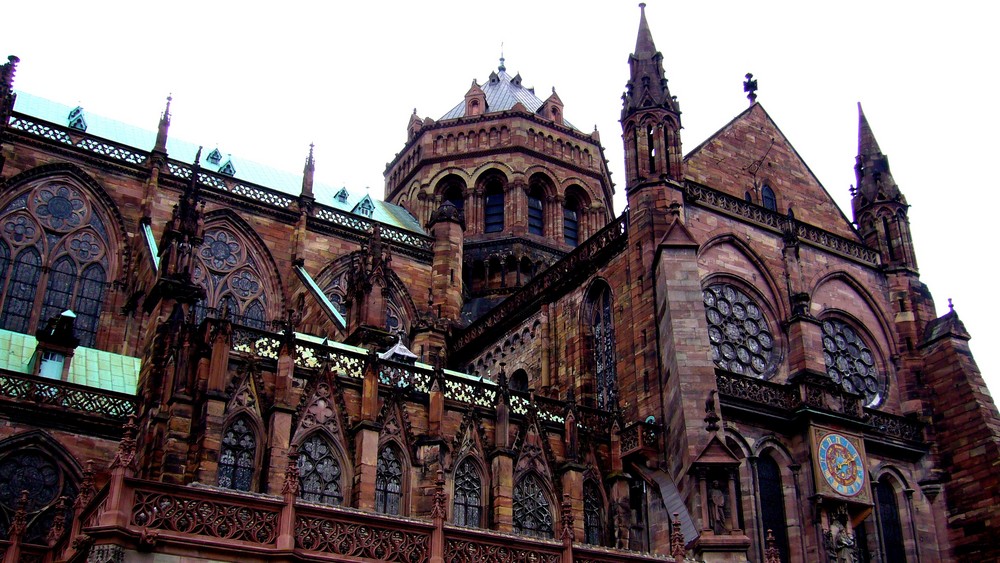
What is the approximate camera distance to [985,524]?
2852cm

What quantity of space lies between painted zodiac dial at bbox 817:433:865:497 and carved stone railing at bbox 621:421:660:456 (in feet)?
14.4

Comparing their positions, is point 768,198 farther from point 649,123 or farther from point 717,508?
point 717,508

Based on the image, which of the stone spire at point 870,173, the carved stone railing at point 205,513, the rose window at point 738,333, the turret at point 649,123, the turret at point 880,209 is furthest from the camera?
the stone spire at point 870,173

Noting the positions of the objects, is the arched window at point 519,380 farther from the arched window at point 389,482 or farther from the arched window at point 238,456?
the arched window at point 238,456

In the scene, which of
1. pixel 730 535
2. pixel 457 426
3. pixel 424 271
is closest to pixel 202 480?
pixel 457 426

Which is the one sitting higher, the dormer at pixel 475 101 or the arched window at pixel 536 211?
the dormer at pixel 475 101

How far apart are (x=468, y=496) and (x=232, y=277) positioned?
14086 millimetres

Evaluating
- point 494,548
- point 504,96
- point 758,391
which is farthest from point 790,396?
point 504,96

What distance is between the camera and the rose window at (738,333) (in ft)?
93.8

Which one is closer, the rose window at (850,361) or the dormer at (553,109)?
the rose window at (850,361)

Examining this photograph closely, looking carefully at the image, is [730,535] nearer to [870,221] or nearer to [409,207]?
[870,221]

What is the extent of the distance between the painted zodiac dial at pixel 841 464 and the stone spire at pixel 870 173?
430 inches

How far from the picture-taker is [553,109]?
50.1 metres

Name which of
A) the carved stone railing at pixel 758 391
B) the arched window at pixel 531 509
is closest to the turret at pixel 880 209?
Result: the carved stone railing at pixel 758 391
